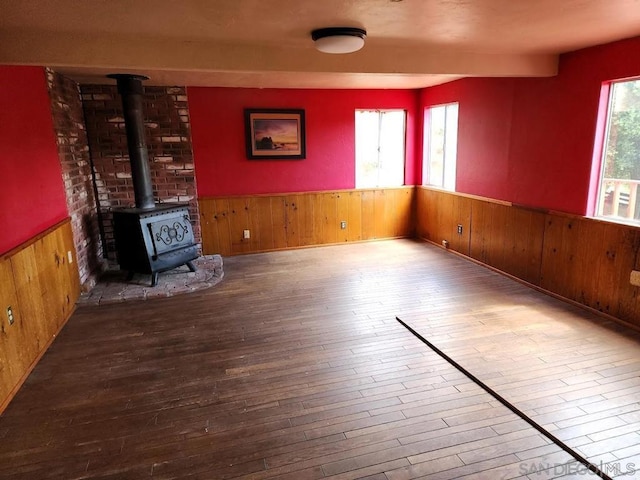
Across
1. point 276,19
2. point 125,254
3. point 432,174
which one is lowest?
point 125,254

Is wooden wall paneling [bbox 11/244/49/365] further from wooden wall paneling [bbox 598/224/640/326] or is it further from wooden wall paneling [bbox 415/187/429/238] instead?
wooden wall paneling [bbox 415/187/429/238]

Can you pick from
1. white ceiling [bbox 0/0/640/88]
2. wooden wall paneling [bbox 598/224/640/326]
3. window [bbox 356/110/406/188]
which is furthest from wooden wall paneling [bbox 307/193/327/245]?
wooden wall paneling [bbox 598/224/640/326]

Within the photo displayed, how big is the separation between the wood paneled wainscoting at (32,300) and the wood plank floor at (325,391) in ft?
0.41

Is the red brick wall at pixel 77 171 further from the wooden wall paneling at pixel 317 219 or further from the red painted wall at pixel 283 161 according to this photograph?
the wooden wall paneling at pixel 317 219

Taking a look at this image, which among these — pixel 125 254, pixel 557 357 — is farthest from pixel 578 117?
pixel 125 254

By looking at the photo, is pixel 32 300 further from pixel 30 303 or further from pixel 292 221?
pixel 292 221

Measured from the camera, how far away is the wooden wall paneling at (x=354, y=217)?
20.6ft

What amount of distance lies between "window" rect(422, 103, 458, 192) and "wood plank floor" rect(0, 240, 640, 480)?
230cm

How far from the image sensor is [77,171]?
4484 millimetres

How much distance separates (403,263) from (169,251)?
2.85 metres

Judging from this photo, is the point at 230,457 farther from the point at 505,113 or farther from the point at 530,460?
the point at 505,113

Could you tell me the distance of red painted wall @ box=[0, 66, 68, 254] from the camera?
2877 mm

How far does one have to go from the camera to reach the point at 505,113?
15.0 ft

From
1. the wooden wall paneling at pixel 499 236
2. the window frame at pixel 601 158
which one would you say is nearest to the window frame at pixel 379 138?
the wooden wall paneling at pixel 499 236
